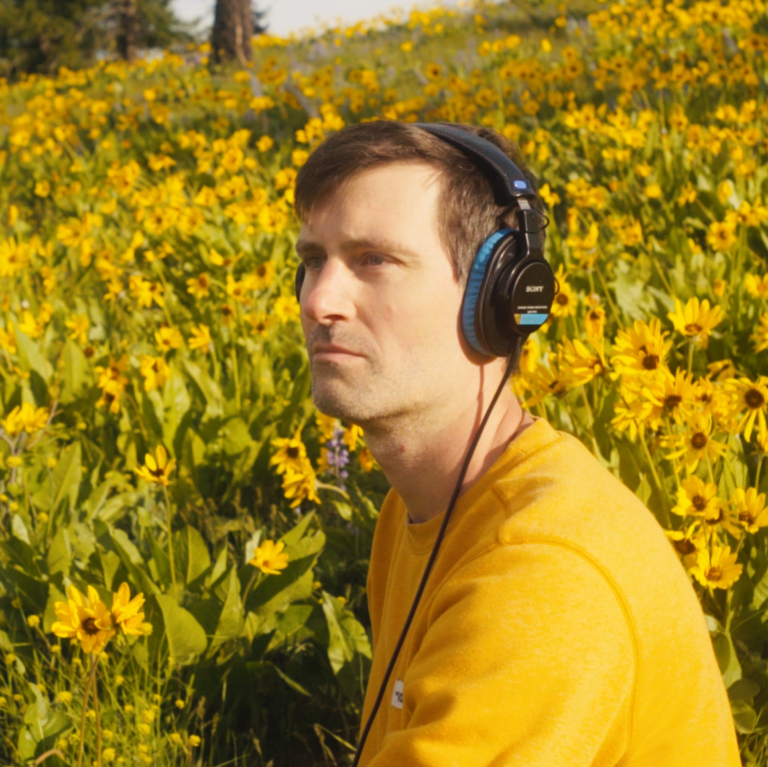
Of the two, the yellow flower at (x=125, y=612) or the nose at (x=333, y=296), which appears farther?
the yellow flower at (x=125, y=612)

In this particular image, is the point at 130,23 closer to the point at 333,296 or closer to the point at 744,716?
the point at 333,296

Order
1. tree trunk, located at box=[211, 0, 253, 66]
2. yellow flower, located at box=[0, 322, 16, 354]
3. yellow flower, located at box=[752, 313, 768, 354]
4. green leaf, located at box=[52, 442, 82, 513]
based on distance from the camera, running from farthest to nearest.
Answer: tree trunk, located at box=[211, 0, 253, 66], yellow flower, located at box=[0, 322, 16, 354], green leaf, located at box=[52, 442, 82, 513], yellow flower, located at box=[752, 313, 768, 354]

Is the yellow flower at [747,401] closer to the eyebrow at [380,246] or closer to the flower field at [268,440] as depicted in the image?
the flower field at [268,440]

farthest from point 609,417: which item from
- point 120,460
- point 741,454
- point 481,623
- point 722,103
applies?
point 722,103

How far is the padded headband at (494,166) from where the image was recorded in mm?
1643

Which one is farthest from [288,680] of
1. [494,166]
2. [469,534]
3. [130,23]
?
[130,23]

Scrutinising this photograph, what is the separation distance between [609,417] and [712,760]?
1691mm

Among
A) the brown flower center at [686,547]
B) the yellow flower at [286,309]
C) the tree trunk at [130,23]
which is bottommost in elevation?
the brown flower center at [686,547]

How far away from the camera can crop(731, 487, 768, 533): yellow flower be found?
2102mm

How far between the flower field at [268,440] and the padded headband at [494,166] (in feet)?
2.74

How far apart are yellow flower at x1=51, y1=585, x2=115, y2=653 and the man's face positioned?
615mm

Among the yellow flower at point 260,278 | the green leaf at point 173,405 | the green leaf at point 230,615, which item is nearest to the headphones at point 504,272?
the green leaf at point 230,615

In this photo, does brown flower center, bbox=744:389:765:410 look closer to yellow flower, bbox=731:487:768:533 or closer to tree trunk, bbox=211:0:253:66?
yellow flower, bbox=731:487:768:533

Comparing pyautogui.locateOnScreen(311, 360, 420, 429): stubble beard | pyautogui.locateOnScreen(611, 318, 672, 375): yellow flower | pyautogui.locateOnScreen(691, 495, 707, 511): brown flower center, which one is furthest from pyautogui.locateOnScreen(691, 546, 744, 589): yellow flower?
pyautogui.locateOnScreen(311, 360, 420, 429): stubble beard
